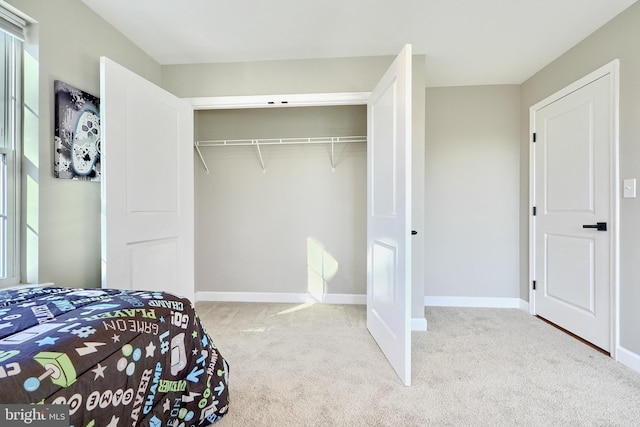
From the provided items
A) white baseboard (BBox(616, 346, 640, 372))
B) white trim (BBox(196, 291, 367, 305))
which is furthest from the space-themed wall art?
white baseboard (BBox(616, 346, 640, 372))

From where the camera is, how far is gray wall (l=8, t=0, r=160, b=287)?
162 cm

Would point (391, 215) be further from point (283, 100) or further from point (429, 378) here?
point (283, 100)

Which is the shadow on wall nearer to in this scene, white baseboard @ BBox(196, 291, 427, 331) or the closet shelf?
white baseboard @ BBox(196, 291, 427, 331)

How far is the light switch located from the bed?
272 centimetres

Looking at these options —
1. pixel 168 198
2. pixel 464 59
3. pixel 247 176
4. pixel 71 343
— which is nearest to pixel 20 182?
pixel 168 198

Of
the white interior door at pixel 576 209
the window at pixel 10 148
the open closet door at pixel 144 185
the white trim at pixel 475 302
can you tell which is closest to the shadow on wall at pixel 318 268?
the white trim at pixel 475 302

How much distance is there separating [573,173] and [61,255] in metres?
3.75

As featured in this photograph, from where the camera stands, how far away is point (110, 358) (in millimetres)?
919

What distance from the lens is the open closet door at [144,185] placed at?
6.00 feet

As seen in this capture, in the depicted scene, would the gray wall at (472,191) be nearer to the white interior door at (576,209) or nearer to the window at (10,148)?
the white interior door at (576,209)

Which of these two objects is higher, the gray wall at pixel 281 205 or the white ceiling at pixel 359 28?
the white ceiling at pixel 359 28

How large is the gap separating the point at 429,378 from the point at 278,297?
1925mm

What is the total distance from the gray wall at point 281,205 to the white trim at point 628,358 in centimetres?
201

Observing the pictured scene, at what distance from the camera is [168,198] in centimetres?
234
